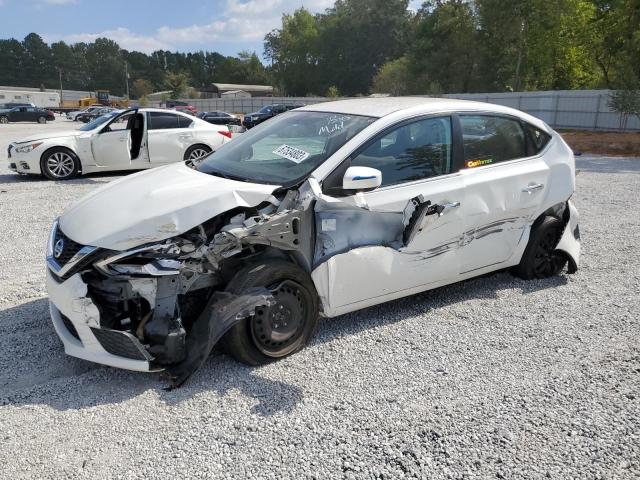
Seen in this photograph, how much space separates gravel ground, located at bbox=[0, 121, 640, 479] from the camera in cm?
262

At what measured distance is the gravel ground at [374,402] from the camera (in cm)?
262

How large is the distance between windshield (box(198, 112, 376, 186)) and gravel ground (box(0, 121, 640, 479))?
1.26 meters

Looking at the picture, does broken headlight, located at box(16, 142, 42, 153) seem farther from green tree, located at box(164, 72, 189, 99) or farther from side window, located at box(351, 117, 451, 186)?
green tree, located at box(164, 72, 189, 99)

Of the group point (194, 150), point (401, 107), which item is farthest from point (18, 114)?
point (401, 107)

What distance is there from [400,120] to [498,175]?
1.01 metres

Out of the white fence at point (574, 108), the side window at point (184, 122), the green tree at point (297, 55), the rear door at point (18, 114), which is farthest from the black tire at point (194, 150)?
the green tree at point (297, 55)

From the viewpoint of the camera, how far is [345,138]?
3.86m

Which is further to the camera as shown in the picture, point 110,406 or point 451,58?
point 451,58

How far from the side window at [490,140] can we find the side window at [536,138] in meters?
0.09

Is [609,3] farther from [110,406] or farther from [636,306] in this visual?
[110,406]

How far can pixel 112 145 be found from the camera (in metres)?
11.3

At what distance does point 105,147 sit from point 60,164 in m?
0.97

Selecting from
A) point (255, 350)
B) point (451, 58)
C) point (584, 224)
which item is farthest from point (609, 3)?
point (255, 350)

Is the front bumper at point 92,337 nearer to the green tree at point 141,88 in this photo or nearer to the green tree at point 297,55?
the green tree at point 297,55
